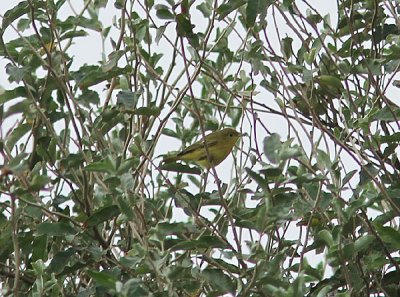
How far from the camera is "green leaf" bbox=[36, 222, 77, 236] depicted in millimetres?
2730

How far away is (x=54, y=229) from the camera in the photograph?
9.02 ft

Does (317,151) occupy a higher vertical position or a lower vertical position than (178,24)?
lower

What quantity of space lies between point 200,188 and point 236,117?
14.1 inches

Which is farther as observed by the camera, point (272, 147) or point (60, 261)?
point (60, 261)

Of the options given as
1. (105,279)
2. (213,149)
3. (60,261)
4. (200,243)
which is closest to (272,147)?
(200,243)

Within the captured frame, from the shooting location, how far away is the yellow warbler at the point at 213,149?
11.6 feet

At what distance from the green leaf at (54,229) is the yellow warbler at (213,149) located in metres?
0.75

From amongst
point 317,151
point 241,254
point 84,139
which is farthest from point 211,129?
point 241,254

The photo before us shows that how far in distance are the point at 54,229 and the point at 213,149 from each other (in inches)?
39.6

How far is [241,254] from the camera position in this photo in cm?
261

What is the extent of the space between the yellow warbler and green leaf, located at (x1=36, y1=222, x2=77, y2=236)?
2.46 feet

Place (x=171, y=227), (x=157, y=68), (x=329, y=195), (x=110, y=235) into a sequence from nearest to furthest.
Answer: (x=171, y=227) < (x=329, y=195) < (x=110, y=235) < (x=157, y=68)

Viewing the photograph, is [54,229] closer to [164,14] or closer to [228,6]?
[164,14]

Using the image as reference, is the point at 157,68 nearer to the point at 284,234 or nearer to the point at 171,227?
the point at 284,234
